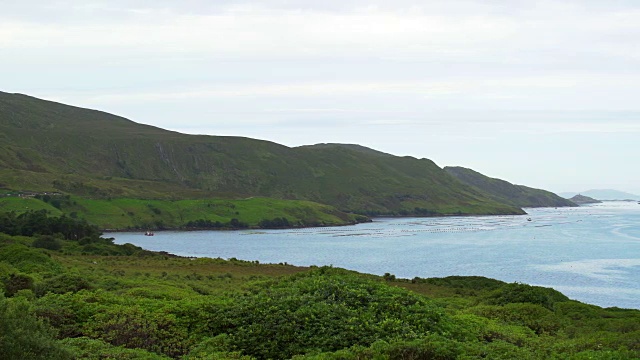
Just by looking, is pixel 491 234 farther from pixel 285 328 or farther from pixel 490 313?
pixel 285 328

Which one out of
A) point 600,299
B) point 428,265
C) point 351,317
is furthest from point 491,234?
point 351,317

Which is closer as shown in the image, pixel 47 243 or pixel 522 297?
pixel 522 297

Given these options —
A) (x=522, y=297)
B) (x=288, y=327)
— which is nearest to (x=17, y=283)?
(x=288, y=327)

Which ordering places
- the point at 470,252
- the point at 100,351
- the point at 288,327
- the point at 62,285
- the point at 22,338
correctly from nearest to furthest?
the point at 22,338
the point at 100,351
the point at 288,327
the point at 62,285
the point at 470,252

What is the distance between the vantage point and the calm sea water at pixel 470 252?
94.8 m

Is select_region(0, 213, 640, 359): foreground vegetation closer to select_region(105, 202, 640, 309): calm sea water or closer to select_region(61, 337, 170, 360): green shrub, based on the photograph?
select_region(61, 337, 170, 360): green shrub

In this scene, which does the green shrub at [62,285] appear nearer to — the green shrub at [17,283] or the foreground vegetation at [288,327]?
the foreground vegetation at [288,327]

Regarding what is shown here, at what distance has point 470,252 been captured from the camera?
13338cm

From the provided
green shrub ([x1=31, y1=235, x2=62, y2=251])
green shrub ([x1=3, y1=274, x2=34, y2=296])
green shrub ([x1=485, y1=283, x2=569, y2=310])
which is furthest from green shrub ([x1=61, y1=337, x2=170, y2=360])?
green shrub ([x1=31, y1=235, x2=62, y2=251])

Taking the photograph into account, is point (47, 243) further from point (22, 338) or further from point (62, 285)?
point (22, 338)

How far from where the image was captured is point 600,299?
7525 centimetres

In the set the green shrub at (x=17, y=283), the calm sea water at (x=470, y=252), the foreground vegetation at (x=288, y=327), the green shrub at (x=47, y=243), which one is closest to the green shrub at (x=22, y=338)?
the foreground vegetation at (x=288, y=327)

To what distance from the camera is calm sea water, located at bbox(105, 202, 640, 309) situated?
94.8 meters

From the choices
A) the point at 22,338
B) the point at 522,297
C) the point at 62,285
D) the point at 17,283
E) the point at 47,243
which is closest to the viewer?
the point at 22,338
